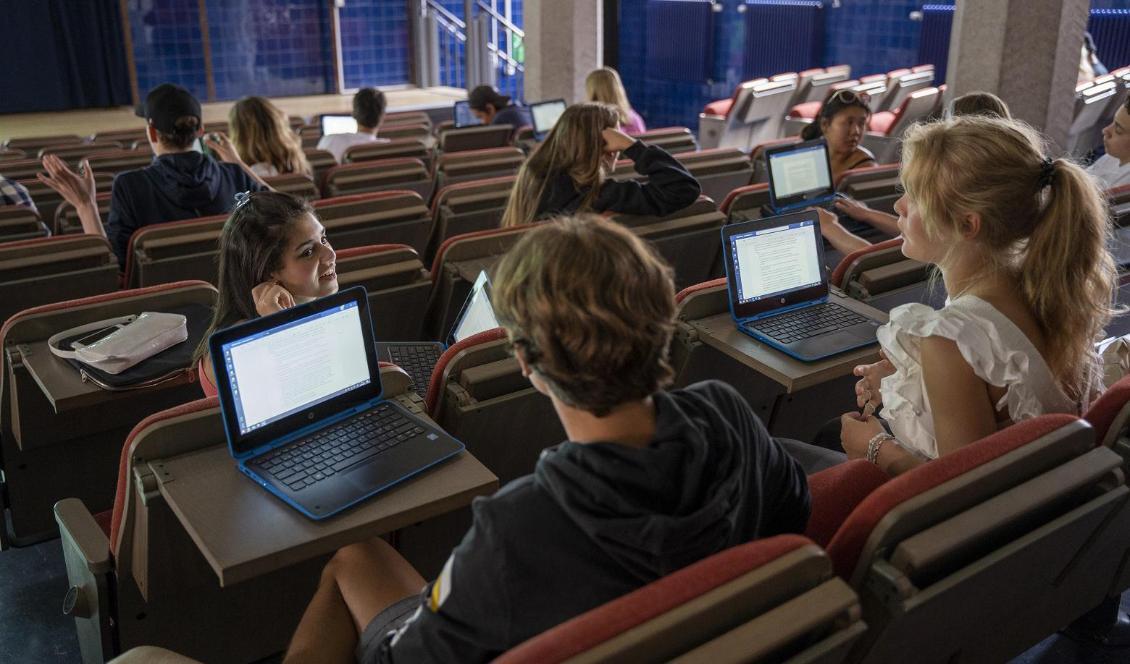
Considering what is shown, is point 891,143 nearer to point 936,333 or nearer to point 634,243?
point 936,333

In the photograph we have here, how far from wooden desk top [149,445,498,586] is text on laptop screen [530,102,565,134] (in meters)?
5.15

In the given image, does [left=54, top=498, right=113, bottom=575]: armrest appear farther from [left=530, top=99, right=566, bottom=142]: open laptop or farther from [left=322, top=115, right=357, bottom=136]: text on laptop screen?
[left=322, top=115, right=357, bottom=136]: text on laptop screen

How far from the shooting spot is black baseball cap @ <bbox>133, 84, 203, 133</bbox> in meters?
3.68

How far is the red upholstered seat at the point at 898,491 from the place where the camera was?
55.0 inches

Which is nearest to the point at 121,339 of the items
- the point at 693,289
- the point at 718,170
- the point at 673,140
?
the point at 693,289

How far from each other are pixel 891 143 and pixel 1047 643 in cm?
468

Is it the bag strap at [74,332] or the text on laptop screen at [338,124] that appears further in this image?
the text on laptop screen at [338,124]

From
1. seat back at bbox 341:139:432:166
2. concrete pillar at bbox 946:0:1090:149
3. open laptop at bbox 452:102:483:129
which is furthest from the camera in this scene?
open laptop at bbox 452:102:483:129

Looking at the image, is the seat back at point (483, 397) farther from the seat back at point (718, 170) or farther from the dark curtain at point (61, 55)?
the dark curtain at point (61, 55)

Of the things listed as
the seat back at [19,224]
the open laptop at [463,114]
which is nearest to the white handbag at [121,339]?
the seat back at [19,224]

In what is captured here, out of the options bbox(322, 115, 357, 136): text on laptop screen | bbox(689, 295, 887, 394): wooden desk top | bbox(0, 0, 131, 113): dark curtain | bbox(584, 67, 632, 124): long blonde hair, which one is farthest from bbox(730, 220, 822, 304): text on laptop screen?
bbox(0, 0, 131, 113): dark curtain

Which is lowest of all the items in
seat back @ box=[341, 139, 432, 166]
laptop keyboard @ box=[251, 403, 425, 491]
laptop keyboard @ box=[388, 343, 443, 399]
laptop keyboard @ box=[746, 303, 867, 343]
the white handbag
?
laptop keyboard @ box=[388, 343, 443, 399]

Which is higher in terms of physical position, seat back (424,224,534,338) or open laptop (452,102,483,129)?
open laptop (452,102,483,129)

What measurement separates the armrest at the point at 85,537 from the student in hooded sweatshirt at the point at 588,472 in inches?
30.2
